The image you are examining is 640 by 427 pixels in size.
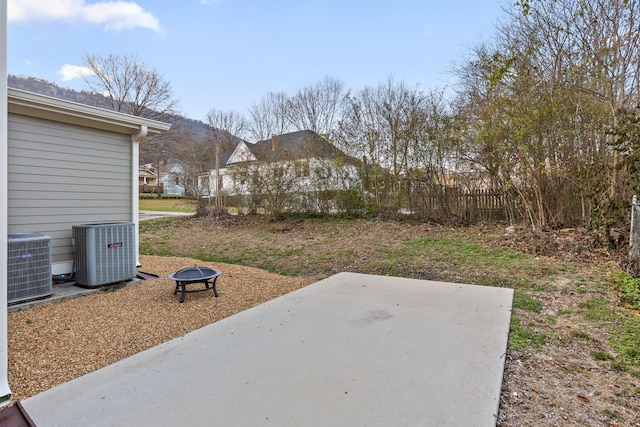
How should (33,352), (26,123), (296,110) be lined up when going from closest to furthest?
1. (33,352)
2. (26,123)
3. (296,110)

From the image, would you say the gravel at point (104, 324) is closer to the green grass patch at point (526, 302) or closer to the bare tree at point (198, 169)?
the green grass patch at point (526, 302)

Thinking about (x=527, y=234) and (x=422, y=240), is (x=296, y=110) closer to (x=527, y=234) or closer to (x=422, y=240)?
(x=422, y=240)

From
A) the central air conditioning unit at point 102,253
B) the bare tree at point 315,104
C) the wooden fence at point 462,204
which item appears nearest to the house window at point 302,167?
the bare tree at point 315,104

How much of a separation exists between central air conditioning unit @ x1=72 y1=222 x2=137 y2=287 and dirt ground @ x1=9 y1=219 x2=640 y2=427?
256mm

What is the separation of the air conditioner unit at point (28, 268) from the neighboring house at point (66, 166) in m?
0.77

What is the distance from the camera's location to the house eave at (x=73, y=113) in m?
3.63

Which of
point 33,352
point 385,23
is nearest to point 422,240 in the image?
point 385,23

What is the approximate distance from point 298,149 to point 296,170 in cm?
70

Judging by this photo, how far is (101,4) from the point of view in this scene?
7953mm

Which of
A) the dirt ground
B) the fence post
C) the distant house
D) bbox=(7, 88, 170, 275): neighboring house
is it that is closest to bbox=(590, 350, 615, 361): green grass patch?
the dirt ground

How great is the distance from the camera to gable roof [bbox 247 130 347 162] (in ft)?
33.1

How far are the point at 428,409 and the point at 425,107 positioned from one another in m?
8.63

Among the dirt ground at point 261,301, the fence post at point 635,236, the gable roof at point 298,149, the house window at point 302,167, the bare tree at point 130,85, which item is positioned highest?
the bare tree at point 130,85

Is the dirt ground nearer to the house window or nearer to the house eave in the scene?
the house eave
